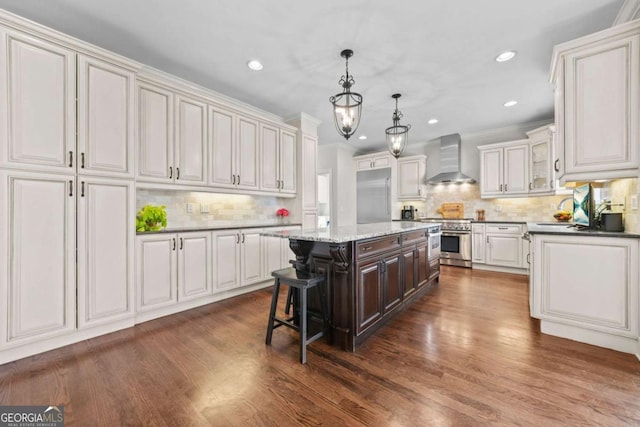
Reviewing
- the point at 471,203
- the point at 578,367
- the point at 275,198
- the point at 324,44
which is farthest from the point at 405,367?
the point at 471,203

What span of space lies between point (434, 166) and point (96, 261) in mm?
6154

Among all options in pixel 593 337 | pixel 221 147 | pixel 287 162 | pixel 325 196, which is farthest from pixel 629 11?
pixel 325 196

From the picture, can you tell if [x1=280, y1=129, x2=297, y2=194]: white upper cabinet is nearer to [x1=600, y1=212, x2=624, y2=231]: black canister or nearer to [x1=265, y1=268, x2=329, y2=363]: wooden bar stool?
[x1=265, y1=268, x2=329, y2=363]: wooden bar stool

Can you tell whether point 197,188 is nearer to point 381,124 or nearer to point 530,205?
point 381,124

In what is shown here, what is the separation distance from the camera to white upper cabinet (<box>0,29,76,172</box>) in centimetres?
195

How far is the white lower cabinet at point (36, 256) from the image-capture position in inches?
76.7

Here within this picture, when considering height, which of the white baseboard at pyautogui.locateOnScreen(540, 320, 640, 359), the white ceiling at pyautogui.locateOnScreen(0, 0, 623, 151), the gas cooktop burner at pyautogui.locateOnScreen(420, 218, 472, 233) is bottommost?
the white baseboard at pyautogui.locateOnScreen(540, 320, 640, 359)

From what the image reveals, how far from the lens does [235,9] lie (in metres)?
2.18

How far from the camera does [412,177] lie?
6.13 m

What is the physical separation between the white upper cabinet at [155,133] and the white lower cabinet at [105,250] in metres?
0.37

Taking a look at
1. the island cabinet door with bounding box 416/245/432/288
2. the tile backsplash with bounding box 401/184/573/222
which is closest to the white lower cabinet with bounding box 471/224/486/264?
the tile backsplash with bounding box 401/184/573/222

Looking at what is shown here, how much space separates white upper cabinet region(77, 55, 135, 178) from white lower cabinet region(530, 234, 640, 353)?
397 centimetres

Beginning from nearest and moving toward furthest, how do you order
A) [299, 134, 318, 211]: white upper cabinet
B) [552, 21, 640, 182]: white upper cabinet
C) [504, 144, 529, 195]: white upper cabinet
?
1. [552, 21, 640, 182]: white upper cabinet
2. [299, 134, 318, 211]: white upper cabinet
3. [504, 144, 529, 195]: white upper cabinet

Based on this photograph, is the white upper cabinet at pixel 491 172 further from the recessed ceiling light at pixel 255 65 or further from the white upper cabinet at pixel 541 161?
the recessed ceiling light at pixel 255 65
